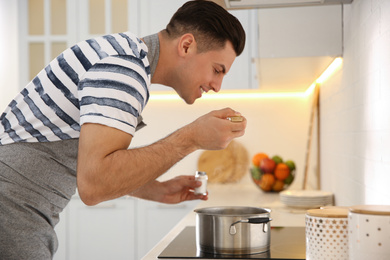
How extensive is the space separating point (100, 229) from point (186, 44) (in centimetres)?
223

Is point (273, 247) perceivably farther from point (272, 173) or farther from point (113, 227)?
point (113, 227)

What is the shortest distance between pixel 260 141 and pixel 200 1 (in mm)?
2157

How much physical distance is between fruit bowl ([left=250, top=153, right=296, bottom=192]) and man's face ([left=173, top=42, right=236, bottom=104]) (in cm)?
152

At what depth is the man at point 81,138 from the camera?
3.39 feet

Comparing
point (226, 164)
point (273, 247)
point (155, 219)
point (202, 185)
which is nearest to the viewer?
point (273, 247)

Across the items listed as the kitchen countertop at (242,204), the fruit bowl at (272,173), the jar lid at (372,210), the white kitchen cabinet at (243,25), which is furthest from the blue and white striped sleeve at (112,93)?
the white kitchen cabinet at (243,25)

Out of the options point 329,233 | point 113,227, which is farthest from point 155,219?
point 329,233

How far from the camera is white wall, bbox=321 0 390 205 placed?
46.6 inches

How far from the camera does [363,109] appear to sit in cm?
147

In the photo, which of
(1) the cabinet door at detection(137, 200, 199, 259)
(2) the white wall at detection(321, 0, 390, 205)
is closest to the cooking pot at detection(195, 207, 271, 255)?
(2) the white wall at detection(321, 0, 390, 205)

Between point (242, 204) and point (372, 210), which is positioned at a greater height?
point (372, 210)

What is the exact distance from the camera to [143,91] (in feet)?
3.63

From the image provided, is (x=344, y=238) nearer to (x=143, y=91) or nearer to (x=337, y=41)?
(x=143, y=91)

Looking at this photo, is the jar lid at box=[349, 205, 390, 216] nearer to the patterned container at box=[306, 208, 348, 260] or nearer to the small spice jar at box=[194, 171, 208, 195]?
the patterned container at box=[306, 208, 348, 260]
